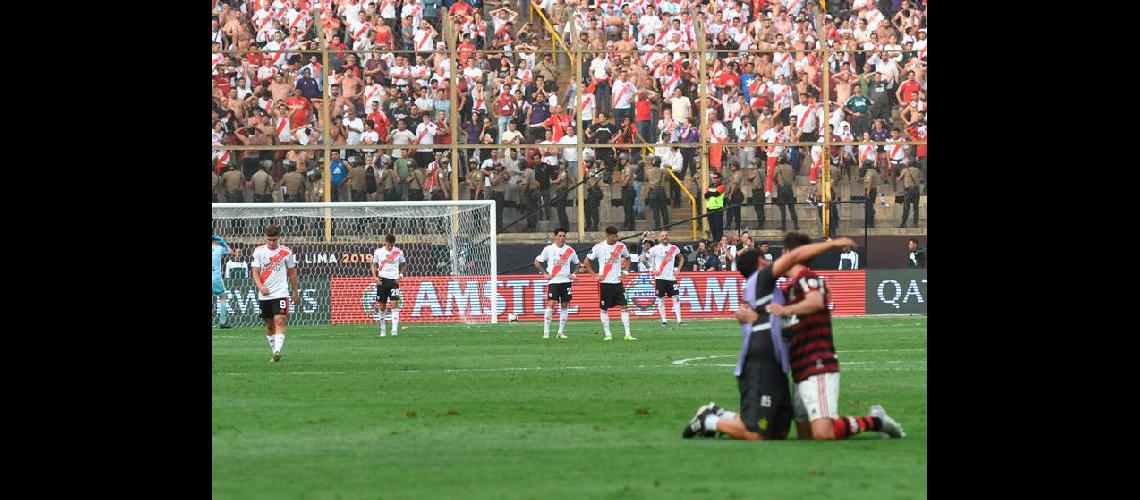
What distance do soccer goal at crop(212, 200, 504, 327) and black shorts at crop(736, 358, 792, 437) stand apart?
22.6 metres

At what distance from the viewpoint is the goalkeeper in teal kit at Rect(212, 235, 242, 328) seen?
35.2 metres

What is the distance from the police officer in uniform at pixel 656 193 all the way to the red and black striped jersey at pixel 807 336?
24.7 meters

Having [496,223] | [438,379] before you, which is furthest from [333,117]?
[438,379]

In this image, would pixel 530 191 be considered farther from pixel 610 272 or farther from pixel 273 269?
pixel 273 269

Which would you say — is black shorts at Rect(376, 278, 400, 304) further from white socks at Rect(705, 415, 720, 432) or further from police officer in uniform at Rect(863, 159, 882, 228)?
white socks at Rect(705, 415, 720, 432)

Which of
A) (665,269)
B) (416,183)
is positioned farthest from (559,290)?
(416,183)

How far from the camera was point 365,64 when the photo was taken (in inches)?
1535

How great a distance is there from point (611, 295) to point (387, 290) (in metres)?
4.49

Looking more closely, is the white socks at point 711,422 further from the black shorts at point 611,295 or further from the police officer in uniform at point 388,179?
the police officer in uniform at point 388,179
